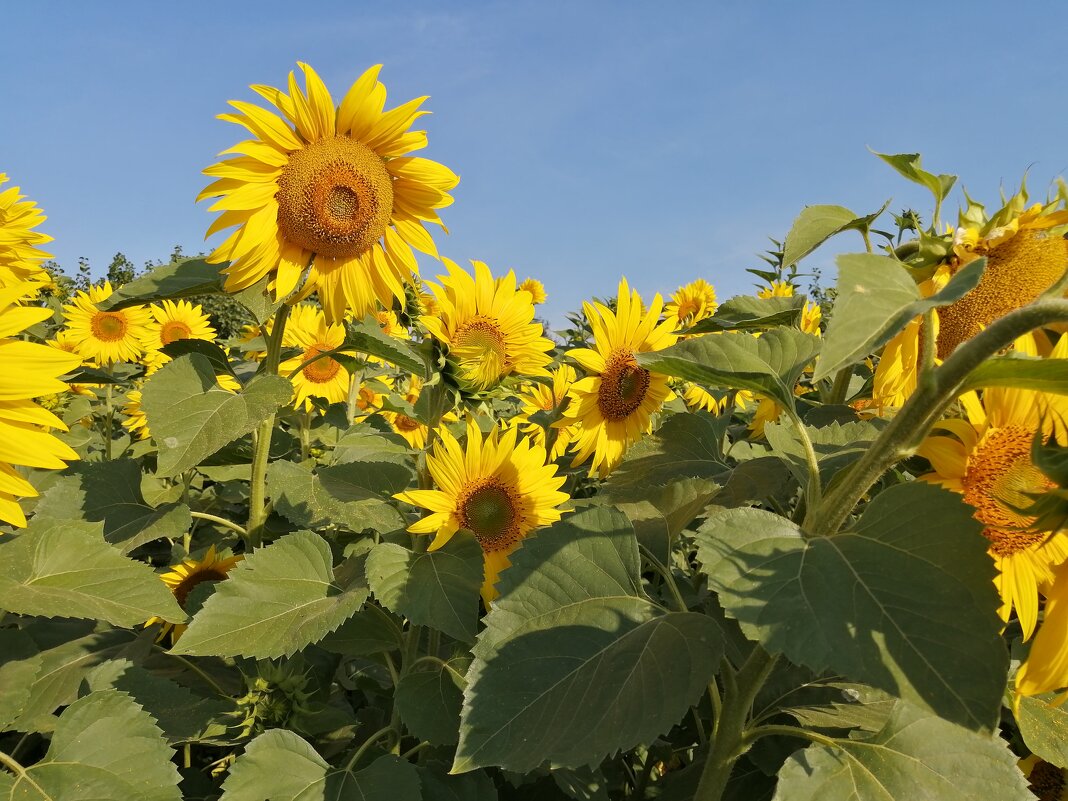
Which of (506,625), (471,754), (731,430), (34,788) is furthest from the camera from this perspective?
(731,430)

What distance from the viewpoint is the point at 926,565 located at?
1044 millimetres

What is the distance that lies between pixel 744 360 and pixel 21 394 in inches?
52.7

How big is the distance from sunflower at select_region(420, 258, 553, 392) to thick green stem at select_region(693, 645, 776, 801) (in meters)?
1.05

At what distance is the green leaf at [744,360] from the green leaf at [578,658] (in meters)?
0.31

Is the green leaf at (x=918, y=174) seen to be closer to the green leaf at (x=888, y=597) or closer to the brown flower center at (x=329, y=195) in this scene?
the green leaf at (x=888, y=597)

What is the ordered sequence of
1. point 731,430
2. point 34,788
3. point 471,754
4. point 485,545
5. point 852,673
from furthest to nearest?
point 731,430 → point 485,545 → point 34,788 → point 471,754 → point 852,673

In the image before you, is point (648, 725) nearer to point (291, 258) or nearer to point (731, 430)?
point (291, 258)

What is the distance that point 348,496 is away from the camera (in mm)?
1901

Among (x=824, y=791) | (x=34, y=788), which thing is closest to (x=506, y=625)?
(x=824, y=791)

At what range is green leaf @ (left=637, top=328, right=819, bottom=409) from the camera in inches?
50.0

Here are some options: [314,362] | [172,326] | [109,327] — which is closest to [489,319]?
[314,362]

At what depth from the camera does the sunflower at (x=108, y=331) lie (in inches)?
213

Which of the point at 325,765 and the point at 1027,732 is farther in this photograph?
the point at 325,765

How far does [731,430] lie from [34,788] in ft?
8.06
